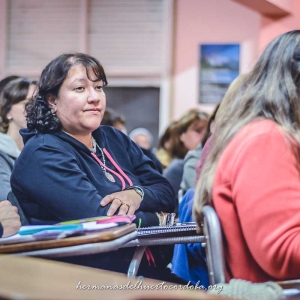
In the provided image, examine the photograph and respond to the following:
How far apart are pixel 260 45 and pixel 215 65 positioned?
59 centimetres

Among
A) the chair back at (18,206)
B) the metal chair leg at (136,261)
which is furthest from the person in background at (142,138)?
the metal chair leg at (136,261)

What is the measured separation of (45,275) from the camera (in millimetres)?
723

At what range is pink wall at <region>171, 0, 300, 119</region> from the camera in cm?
653

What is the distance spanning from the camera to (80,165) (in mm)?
1979

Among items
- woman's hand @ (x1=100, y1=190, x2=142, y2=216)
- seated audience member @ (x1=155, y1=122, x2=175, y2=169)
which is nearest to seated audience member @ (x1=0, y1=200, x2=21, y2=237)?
woman's hand @ (x1=100, y1=190, x2=142, y2=216)

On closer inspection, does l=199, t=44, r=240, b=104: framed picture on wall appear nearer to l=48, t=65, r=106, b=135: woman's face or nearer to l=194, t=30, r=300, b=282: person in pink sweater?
l=48, t=65, r=106, b=135: woman's face

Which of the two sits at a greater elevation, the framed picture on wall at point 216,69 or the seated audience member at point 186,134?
the framed picture on wall at point 216,69

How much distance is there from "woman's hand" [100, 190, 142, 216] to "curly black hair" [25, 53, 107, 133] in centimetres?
35

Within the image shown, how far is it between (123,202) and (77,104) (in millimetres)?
423

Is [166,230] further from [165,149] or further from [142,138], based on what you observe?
[142,138]

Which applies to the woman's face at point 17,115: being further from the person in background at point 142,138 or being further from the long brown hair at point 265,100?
the person in background at point 142,138

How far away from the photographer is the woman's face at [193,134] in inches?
160

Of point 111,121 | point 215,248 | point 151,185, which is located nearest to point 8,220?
point 215,248

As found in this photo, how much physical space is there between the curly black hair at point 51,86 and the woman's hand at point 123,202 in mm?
351
